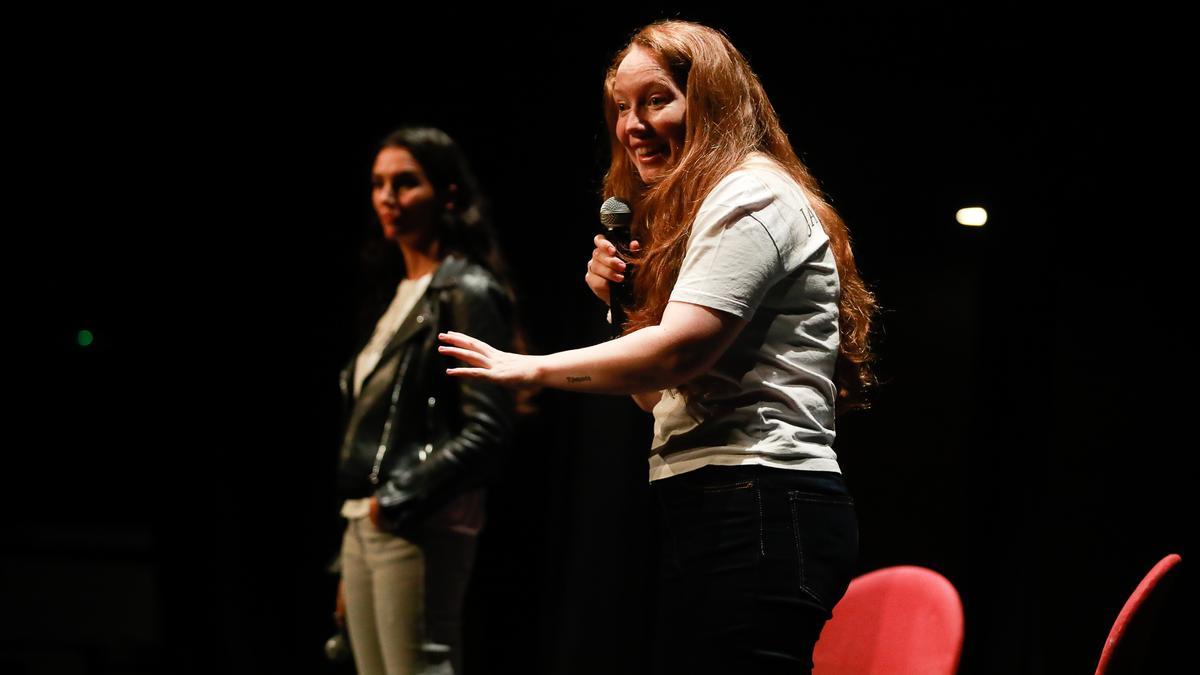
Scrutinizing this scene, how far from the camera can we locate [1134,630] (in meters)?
1.26

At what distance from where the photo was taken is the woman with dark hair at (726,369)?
124cm

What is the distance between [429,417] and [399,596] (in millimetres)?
383

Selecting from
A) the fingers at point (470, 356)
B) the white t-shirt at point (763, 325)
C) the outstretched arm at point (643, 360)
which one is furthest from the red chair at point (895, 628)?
the fingers at point (470, 356)

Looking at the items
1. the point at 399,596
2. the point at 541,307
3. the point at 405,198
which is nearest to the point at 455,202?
the point at 405,198

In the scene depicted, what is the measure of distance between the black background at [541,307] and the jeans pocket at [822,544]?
126cm

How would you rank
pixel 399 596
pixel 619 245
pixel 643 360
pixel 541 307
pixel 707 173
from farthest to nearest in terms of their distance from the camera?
pixel 541 307, pixel 399 596, pixel 619 245, pixel 707 173, pixel 643 360

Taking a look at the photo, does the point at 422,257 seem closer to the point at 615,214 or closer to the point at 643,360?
the point at 615,214

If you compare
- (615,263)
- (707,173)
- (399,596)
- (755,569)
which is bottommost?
(399,596)

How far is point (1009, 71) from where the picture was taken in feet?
8.22

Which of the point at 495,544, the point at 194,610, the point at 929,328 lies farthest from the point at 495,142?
the point at 194,610

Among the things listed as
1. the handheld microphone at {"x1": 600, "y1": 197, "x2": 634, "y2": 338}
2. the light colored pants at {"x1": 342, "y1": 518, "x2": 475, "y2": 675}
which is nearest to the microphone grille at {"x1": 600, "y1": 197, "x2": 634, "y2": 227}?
the handheld microphone at {"x1": 600, "y1": 197, "x2": 634, "y2": 338}

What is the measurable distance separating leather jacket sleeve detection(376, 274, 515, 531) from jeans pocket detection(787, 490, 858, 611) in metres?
1.14

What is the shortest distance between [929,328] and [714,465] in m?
1.47

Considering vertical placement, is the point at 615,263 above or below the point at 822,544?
above
